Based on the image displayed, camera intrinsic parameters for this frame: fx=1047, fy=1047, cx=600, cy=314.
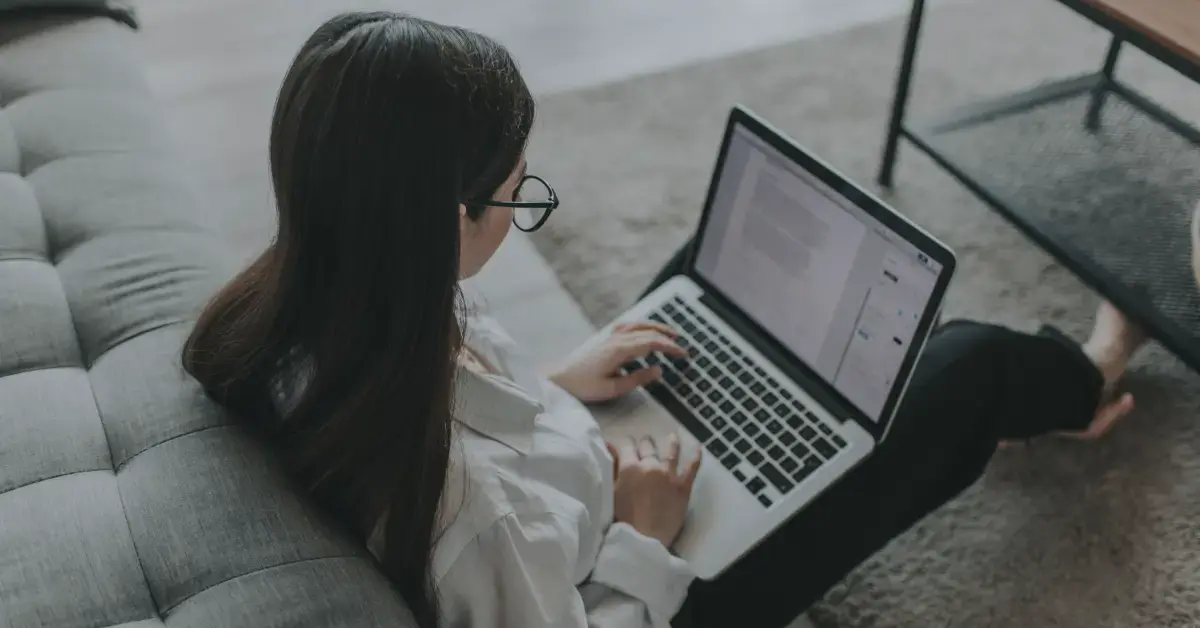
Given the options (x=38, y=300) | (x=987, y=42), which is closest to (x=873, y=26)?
(x=987, y=42)

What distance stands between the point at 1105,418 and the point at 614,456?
78cm

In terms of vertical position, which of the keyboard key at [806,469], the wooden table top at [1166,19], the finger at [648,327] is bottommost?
the keyboard key at [806,469]

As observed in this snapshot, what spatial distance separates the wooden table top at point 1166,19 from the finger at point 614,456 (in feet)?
3.00

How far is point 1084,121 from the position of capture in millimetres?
1938

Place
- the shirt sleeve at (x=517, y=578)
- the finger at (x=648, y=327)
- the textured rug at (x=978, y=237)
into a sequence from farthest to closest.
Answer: the textured rug at (x=978, y=237) → the finger at (x=648, y=327) → the shirt sleeve at (x=517, y=578)

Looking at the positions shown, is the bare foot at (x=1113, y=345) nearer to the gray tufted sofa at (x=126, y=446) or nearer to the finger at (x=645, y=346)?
the finger at (x=645, y=346)

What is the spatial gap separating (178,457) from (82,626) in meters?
0.14

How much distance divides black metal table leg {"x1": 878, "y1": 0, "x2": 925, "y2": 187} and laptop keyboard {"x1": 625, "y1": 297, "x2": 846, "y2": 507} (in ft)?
2.64

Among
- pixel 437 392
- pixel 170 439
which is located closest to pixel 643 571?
pixel 437 392

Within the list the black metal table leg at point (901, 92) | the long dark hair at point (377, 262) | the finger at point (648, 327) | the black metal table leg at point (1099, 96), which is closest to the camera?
the long dark hair at point (377, 262)

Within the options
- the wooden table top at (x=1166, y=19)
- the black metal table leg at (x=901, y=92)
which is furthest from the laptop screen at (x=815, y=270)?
the black metal table leg at (x=901, y=92)

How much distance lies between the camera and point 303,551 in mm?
740

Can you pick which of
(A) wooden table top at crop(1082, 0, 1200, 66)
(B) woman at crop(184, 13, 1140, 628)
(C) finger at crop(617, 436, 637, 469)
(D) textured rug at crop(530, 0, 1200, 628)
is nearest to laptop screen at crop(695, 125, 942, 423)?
(B) woman at crop(184, 13, 1140, 628)

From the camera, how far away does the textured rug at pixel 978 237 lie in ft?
4.27
